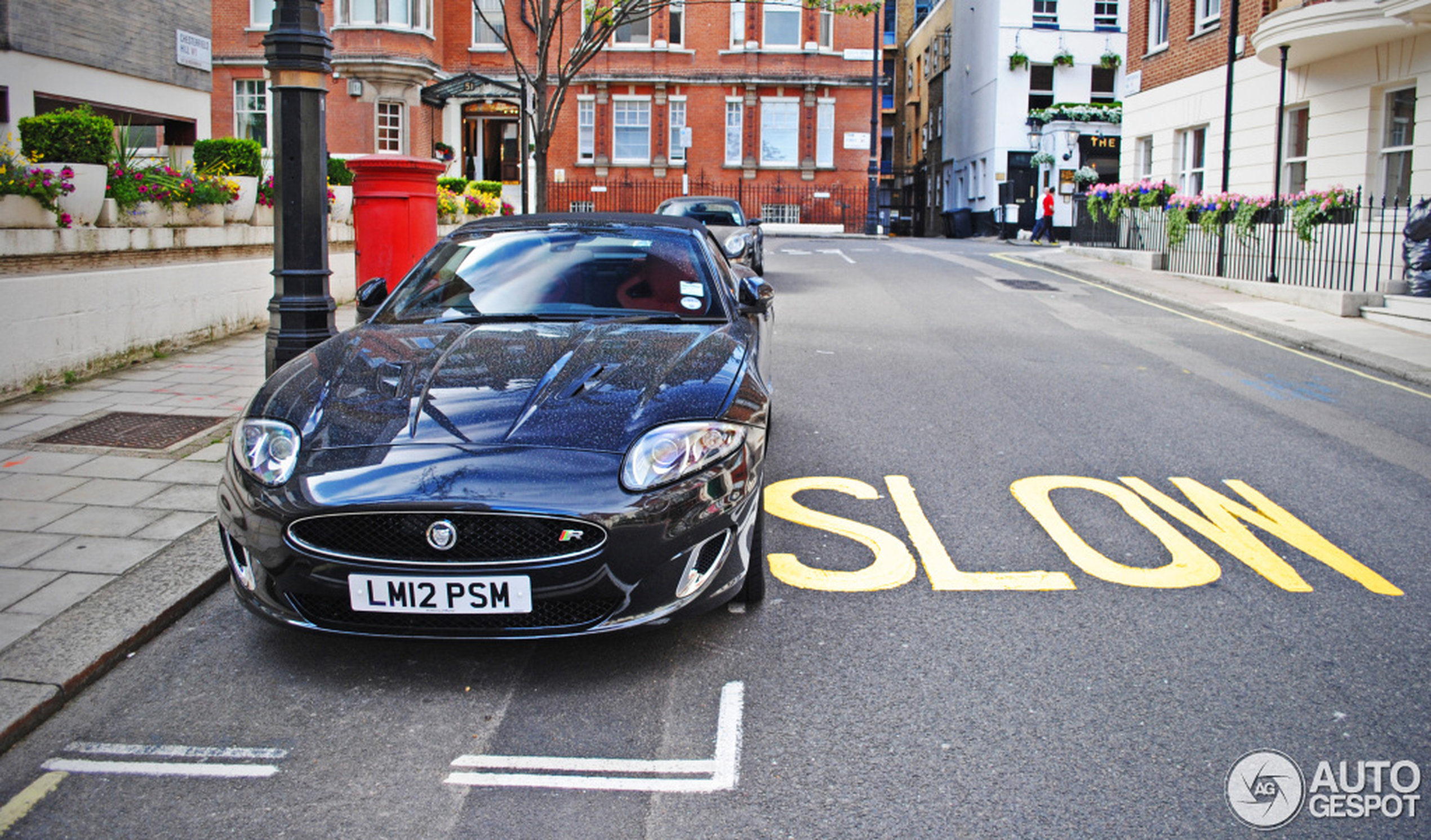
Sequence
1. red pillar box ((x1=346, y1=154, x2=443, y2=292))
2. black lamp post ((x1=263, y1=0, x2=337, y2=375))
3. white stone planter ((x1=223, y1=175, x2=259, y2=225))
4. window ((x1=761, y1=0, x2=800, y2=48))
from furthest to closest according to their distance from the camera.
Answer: window ((x1=761, y1=0, x2=800, y2=48)) → white stone planter ((x1=223, y1=175, x2=259, y2=225)) → red pillar box ((x1=346, y1=154, x2=443, y2=292)) → black lamp post ((x1=263, y1=0, x2=337, y2=375))

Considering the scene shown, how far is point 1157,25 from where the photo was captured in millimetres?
25297

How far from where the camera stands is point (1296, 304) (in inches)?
630

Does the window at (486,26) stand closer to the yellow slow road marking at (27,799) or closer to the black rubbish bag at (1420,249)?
the black rubbish bag at (1420,249)

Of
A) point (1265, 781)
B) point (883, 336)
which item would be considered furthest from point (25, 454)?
point (883, 336)

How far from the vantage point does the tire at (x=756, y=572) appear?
4.33 metres

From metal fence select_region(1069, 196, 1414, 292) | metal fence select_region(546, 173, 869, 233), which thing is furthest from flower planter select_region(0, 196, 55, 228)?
metal fence select_region(546, 173, 869, 233)

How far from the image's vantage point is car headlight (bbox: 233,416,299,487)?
3840mm

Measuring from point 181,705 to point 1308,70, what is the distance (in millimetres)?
20118

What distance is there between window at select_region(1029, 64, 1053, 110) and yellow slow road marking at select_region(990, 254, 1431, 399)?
889 inches

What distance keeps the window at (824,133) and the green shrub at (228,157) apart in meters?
31.9

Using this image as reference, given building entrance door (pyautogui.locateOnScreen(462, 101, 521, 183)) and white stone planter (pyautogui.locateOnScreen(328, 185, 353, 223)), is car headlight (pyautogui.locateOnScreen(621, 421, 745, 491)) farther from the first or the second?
building entrance door (pyautogui.locateOnScreen(462, 101, 521, 183))

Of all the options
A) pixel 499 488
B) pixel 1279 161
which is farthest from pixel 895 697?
pixel 1279 161

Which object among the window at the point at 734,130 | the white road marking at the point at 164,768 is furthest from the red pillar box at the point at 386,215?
the window at the point at 734,130

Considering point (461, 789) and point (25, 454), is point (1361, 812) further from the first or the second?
point (25, 454)
